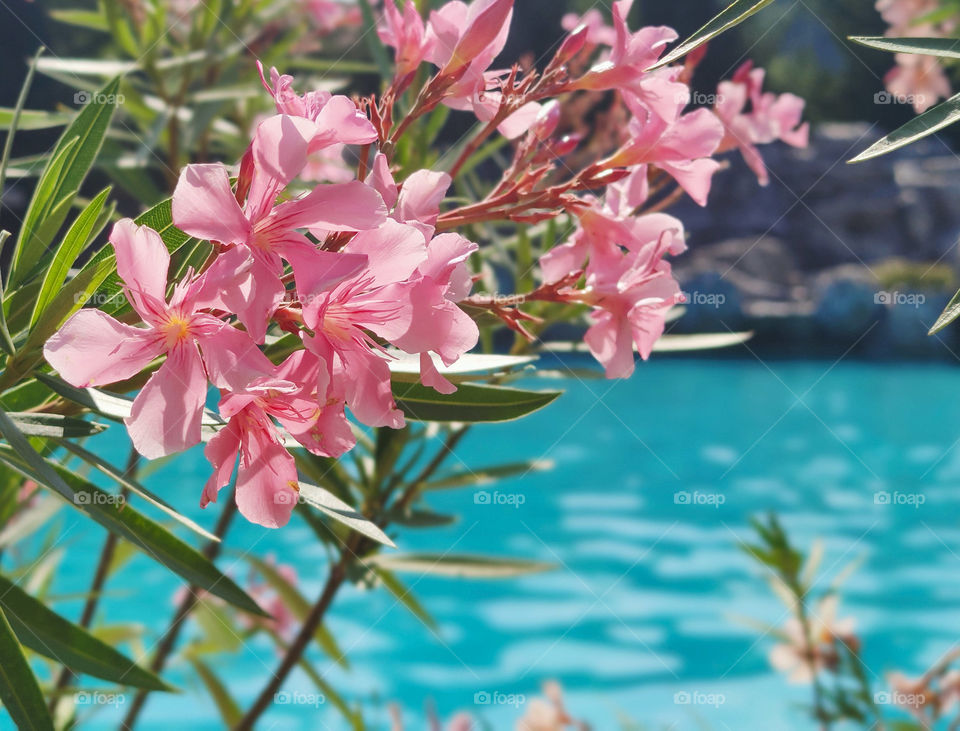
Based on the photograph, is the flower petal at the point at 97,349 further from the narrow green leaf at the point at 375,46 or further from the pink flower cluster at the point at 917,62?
the pink flower cluster at the point at 917,62

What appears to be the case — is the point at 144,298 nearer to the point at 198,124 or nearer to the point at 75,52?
the point at 198,124

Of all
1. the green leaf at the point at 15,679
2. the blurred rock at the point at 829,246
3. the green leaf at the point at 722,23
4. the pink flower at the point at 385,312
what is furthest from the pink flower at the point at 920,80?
the blurred rock at the point at 829,246

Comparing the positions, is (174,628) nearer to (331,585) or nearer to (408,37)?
(331,585)

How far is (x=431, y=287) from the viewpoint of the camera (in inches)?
17.3

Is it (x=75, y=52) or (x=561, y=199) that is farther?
(x=75, y=52)

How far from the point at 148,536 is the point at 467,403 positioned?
0.66 ft

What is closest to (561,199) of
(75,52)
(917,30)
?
(917,30)

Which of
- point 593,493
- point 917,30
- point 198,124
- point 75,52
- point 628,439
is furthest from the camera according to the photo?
point 75,52

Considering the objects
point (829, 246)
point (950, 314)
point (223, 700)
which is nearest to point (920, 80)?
point (950, 314)

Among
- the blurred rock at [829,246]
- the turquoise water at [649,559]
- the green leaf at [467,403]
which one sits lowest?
the blurred rock at [829,246]

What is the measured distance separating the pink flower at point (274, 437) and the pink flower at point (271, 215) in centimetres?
5

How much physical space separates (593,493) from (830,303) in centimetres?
380

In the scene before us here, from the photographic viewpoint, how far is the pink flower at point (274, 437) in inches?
17.8

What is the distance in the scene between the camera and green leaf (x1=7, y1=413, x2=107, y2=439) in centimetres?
51
